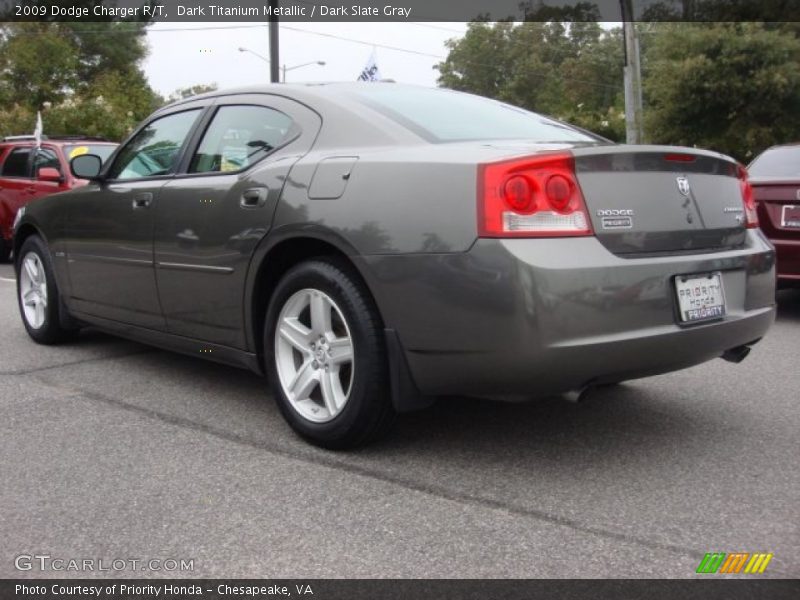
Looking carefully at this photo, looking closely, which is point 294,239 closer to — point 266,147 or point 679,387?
point 266,147

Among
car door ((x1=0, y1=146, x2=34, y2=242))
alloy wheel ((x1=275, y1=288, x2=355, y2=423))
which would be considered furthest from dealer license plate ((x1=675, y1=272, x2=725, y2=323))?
car door ((x1=0, y1=146, x2=34, y2=242))

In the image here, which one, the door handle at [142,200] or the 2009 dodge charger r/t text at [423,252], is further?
the door handle at [142,200]

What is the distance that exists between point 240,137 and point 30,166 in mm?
8149

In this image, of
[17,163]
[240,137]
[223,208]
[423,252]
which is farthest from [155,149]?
[17,163]

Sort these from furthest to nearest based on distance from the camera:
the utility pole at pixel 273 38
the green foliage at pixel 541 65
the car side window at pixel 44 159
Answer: the green foliage at pixel 541 65, the utility pole at pixel 273 38, the car side window at pixel 44 159

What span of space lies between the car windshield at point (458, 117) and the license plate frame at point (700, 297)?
83 cm

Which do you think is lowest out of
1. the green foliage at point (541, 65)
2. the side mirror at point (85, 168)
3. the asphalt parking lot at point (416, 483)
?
the asphalt parking lot at point (416, 483)

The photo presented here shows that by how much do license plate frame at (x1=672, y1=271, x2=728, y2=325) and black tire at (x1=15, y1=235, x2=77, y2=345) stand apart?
383 cm

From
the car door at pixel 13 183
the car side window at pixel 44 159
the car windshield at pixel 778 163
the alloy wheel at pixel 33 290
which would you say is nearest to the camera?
the alloy wheel at pixel 33 290

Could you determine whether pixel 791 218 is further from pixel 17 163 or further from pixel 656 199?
pixel 17 163

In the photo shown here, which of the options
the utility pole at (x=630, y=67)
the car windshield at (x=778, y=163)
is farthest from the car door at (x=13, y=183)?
the utility pole at (x=630, y=67)

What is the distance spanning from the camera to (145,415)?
4012mm

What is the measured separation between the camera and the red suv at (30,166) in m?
10.6

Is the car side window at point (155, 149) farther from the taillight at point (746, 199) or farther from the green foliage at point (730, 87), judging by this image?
the green foliage at point (730, 87)
